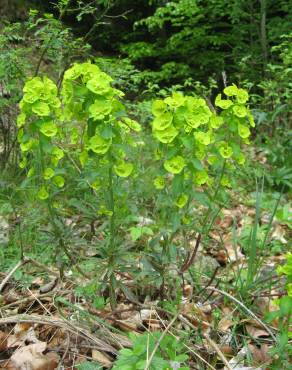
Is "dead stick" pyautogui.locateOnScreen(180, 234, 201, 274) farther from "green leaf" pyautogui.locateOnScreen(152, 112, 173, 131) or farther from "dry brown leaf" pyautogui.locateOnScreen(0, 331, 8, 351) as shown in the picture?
"dry brown leaf" pyautogui.locateOnScreen(0, 331, 8, 351)

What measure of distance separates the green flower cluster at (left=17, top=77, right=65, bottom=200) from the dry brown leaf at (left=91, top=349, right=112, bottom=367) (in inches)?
23.2

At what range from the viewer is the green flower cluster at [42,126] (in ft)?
5.36

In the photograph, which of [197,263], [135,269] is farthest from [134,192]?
[197,263]

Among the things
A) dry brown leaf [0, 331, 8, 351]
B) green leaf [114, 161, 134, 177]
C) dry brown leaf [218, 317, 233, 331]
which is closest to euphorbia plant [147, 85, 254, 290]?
green leaf [114, 161, 134, 177]

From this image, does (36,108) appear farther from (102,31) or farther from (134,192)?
(102,31)

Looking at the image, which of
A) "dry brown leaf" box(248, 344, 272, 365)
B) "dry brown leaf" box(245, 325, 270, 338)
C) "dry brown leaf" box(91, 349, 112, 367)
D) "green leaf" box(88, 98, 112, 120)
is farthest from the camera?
"dry brown leaf" box(245, 325, 270, 338)

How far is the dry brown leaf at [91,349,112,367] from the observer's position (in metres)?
1.76

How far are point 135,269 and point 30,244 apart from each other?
1.10 meters

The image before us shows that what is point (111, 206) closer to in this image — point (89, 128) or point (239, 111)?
point (89, 128)

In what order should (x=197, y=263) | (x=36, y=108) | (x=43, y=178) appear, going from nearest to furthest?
(x=36, y=108) < (x=43, y=178) < (x=197, y=263)

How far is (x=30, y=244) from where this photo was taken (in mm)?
2738

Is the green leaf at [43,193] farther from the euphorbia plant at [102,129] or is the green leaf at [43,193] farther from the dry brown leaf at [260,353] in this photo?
the dry brown leaf at [260,353]

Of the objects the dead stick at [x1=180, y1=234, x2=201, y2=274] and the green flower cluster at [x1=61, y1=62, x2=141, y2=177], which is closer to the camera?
the green flower cluster at [x1=61, y1=62, x2=141, y2=177]

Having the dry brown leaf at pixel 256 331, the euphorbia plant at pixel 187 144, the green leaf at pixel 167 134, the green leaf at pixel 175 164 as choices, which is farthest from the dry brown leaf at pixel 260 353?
the green leaf at pixel 167 134
